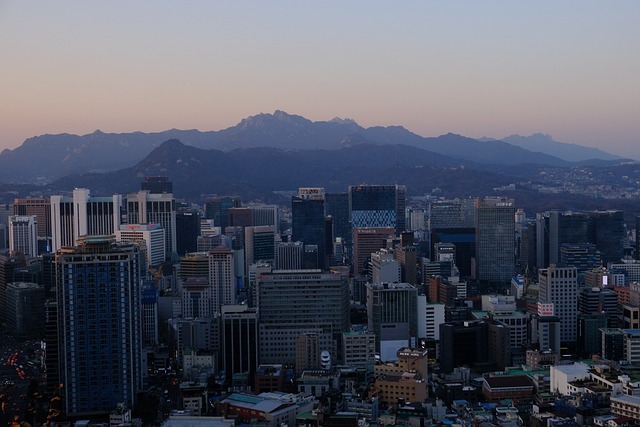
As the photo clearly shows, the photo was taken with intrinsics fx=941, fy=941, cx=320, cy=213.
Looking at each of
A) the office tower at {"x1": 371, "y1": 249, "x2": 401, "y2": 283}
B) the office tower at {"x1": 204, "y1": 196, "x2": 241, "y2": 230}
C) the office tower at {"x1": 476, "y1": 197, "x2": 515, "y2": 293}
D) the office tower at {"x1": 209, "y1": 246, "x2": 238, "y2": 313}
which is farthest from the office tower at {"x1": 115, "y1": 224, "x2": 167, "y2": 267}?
the office tower at {"x1": 476, "y1": 197, "x2": 515, "y2": 293}

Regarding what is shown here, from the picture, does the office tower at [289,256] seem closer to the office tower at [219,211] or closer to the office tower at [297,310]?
the office tower at [219,211]

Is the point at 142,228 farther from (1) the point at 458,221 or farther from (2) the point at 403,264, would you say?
(1) the point at 458,221

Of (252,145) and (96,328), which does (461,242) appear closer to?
(96,328)

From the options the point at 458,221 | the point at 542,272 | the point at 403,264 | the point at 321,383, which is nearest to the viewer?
the point at 321,383

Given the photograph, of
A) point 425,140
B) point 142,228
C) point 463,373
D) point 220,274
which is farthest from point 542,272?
point 425,140

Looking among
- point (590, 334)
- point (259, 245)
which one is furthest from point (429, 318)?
point (259, 245)

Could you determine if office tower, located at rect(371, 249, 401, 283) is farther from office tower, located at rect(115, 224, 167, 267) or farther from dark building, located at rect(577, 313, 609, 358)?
office tower, located at rect(115, 224, 167, 267)

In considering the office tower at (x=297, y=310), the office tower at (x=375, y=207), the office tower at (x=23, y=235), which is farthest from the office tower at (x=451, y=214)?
the office tower at (x=297, y=310)
